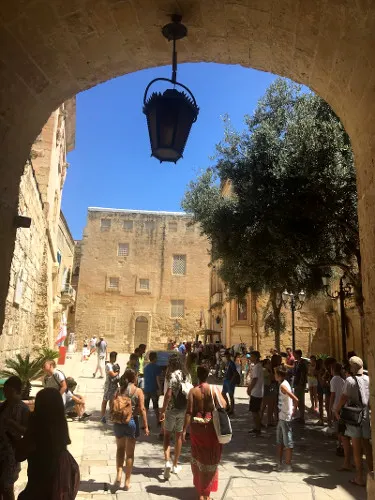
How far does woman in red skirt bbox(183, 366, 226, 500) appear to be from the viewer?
15.1 ft

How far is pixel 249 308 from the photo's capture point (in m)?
24.8

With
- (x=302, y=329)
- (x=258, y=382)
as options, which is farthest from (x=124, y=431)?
(x=302, y=329)

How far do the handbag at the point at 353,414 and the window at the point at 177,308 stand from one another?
32.4 m

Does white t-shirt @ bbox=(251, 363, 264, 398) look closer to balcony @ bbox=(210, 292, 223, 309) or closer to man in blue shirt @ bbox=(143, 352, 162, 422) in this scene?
man in blue shirt @ bbox=(143, 352, 162, 422)

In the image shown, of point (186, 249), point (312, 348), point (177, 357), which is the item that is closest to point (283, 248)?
point (177, 357)

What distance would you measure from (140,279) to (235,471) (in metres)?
32.3

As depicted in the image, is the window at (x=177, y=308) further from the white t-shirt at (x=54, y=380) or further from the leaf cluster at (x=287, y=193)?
the white t-shirt at (x=54, y=380)

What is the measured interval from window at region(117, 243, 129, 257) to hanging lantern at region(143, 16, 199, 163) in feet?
116

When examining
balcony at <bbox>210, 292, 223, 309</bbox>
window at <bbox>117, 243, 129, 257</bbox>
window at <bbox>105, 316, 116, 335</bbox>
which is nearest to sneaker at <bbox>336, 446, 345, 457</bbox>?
balcony at <bbox>210, 292, 223, 309</bbox>

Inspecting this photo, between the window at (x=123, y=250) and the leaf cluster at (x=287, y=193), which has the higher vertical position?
the window at (x=123, y=250)

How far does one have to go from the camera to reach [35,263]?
13289 millimetres

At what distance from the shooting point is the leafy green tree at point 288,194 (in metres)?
8.24

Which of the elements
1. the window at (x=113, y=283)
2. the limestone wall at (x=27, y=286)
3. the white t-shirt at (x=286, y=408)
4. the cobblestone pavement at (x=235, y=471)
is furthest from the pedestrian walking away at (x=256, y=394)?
the window at (x=113, y=283)

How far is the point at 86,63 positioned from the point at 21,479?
5351mm
